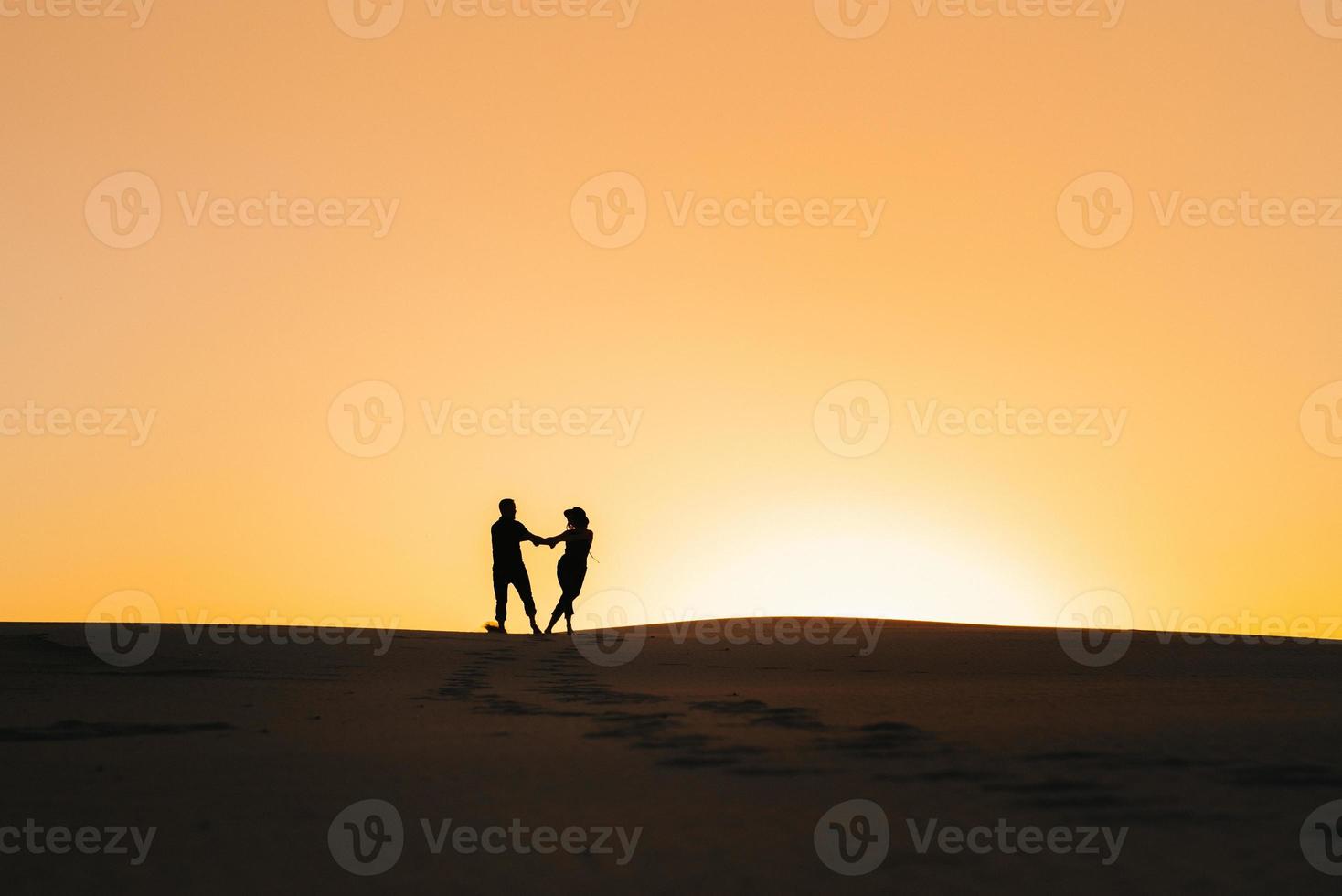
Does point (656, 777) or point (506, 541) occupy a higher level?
point (506, 541)

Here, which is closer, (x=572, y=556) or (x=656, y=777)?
(x=656, y=777)

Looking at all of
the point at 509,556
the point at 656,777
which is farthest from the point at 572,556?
the point at 656,777

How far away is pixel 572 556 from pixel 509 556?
96 cm

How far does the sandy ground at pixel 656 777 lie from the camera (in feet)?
14.9

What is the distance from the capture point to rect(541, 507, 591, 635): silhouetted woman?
20344mm

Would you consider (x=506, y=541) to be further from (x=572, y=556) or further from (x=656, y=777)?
(x=656, y=777)

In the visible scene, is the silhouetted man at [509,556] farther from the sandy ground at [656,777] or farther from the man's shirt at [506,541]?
the sandy ground at [656,777]

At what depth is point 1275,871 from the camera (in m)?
4.47

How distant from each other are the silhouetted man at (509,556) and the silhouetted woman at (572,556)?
1.19 feet

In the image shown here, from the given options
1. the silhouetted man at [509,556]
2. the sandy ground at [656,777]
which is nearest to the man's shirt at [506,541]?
the silhouetted man at [509,556]

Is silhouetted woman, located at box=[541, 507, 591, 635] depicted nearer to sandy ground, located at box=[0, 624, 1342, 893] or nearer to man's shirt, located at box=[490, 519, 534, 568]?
man's shirt, located at box=[490, 519, 534, 568]

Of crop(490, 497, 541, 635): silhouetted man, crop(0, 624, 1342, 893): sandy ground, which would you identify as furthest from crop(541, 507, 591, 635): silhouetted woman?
crop(0, 624, 1342, 893): sandy ground

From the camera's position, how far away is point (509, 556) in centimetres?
2022

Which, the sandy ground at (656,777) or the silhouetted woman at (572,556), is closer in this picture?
the sandy ground at (656,777)
